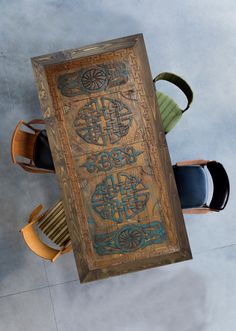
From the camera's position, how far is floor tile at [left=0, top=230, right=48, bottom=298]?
13.6ft

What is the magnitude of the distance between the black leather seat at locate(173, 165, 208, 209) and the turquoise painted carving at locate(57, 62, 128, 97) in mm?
1056

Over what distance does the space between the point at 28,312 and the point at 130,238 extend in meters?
1.54

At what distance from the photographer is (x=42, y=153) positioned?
377 centimetres

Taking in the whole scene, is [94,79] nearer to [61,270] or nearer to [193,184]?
[193,184]

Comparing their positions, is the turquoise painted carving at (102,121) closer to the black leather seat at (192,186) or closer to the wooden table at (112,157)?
the wooden table at (112,157)

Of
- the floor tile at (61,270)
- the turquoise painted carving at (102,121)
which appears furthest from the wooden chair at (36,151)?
the floor tile at (61,270)

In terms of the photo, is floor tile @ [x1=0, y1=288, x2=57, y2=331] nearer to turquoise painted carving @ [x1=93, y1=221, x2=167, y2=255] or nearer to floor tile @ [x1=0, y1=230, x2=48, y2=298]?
A: floor tile @ [x1=0, y1=230, x2=48, y2=298]

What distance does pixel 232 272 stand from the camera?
4270 millimetres

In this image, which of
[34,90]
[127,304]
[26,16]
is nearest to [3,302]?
[127,304]

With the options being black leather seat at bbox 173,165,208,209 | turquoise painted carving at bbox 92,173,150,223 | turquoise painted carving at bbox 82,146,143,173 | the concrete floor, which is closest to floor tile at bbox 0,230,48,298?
the concrete floor

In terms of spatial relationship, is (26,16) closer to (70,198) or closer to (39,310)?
(70,198)

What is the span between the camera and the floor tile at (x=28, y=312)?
13.5 ft

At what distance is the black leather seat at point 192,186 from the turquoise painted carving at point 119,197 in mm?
551

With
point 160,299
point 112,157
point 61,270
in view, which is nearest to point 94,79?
point 112,157
